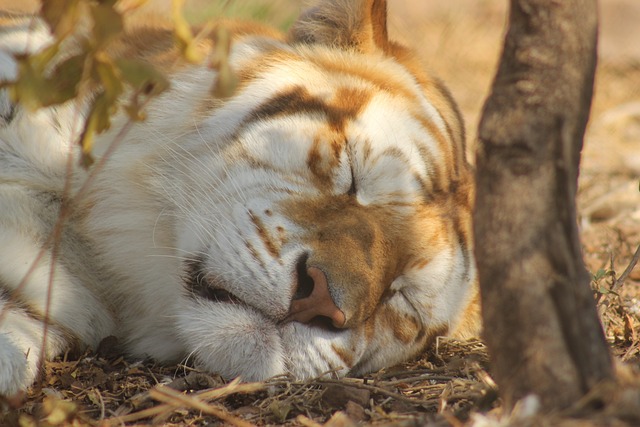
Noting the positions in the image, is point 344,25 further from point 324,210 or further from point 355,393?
point 355,393

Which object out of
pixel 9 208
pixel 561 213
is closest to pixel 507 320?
pixel 561 213

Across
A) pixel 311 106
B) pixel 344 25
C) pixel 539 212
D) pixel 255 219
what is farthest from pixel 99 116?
pixel 344 25

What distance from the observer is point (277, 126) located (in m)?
2.38

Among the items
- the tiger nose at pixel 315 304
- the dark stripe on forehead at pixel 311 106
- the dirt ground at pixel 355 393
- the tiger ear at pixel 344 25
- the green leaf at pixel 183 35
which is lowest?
the dirt ground at pixel 355 393

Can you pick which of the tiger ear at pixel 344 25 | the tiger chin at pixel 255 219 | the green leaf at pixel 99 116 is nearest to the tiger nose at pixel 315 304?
the tiger chin at pixel 255 219

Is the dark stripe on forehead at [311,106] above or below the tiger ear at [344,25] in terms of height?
below

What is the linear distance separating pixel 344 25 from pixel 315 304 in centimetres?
114

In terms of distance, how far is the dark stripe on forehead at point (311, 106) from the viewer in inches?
95.0

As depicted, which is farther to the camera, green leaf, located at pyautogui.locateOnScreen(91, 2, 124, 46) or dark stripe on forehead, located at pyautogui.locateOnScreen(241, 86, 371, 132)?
dark stripe on forehead, located at pyautogui.locateOnScreen(241, 86, 371, 132)

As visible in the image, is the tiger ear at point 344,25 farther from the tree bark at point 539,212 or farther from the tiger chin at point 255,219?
the tree bark at point 539,212

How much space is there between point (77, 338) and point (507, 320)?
144cm

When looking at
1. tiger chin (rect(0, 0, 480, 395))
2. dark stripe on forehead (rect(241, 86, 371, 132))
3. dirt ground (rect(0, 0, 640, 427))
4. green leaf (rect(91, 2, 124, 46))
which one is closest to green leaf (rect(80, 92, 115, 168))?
green leaf (rect(91, 2, 124, 46))

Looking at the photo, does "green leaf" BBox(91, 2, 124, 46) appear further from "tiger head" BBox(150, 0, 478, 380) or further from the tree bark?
"tiger head" BBox(150, 0, 478, 380)

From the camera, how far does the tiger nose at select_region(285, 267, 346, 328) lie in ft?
6.53
